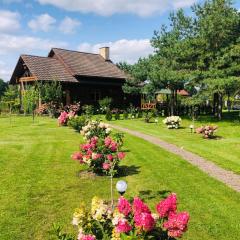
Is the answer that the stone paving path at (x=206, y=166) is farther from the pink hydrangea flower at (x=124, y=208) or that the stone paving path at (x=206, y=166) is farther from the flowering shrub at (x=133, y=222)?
the pink hydrangea flower at (x=124, y=208)

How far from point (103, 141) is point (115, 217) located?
7.36 m

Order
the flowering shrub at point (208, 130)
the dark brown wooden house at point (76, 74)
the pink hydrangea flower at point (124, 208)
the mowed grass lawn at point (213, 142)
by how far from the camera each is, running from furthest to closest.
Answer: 1. the dark brown wooden house at point (76, 74)
2. the flowering shrub at point (208, 130)
3. the mowed grass lawn at point (213, 142)
4. the pink hydrangea flower at point (124, 208)

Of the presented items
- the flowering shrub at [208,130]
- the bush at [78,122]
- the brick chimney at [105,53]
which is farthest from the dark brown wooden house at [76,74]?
the flowering shrub at [208,130]

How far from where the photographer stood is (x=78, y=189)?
1102 centimetres

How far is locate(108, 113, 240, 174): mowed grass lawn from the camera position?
15.7 m

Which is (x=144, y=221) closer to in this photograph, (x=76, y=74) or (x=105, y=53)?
(x=76, y=74)

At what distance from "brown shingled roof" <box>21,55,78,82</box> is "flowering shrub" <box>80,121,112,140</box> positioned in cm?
2304

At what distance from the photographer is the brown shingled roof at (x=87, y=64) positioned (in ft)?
135

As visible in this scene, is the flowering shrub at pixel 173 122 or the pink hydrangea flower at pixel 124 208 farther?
the flowering shrub at pixel 173 122

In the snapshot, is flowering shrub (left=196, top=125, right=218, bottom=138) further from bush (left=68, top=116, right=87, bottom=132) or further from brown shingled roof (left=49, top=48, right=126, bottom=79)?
brown shingled roof (left=49, top=48, right=126, bottom=79)

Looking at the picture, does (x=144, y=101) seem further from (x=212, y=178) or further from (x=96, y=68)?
(x=212, y=178)

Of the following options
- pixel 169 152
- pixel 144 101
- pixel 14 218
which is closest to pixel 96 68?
pixel 144 101

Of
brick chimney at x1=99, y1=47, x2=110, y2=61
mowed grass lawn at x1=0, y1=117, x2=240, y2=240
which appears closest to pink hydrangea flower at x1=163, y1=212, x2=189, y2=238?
mowed grass lawn at x1=0, y1=117, x2=240, y2=240

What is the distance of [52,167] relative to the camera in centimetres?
1391
